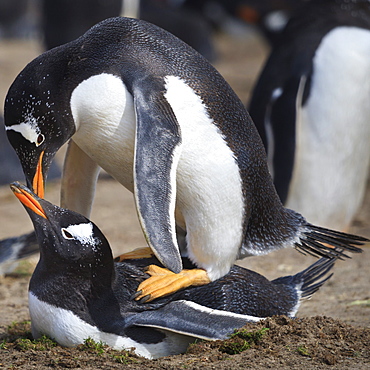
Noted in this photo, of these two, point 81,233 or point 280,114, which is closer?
point 81,233

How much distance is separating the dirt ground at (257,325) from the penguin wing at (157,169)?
1.37ft

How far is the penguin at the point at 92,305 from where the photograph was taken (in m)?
3.20

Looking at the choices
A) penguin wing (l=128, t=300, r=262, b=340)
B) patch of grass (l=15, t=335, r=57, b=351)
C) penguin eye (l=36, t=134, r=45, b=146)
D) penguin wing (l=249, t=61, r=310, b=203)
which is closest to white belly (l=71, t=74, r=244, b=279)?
penguin eye (l=36, t=134, r=45, b=146)

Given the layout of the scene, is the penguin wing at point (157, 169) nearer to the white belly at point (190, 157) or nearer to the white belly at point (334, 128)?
the white belly at point (190, 157)

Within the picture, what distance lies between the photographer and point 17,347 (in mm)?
3283

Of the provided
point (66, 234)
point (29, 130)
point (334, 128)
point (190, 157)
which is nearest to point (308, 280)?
point (190, 157)

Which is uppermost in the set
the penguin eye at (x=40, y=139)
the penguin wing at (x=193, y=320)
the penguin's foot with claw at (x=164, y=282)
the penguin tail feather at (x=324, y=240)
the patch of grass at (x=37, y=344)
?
the penguin eye at (x=40, y=139)

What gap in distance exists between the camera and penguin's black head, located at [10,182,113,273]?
321cm

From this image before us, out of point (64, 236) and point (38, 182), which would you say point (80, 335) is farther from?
point (38, 182)

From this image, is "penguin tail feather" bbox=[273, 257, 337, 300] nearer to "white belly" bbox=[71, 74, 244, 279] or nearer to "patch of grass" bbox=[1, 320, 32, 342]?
"white belly" bbox=[71, 74, 244, 279]

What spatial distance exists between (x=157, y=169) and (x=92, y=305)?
661 millimetres

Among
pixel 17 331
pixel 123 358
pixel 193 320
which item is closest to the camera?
pixel 123 358

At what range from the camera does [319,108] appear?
6.04 meters

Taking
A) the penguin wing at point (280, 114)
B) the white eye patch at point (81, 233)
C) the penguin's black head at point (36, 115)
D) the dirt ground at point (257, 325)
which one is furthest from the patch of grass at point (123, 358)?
the penguin wing at point (280, 114)
